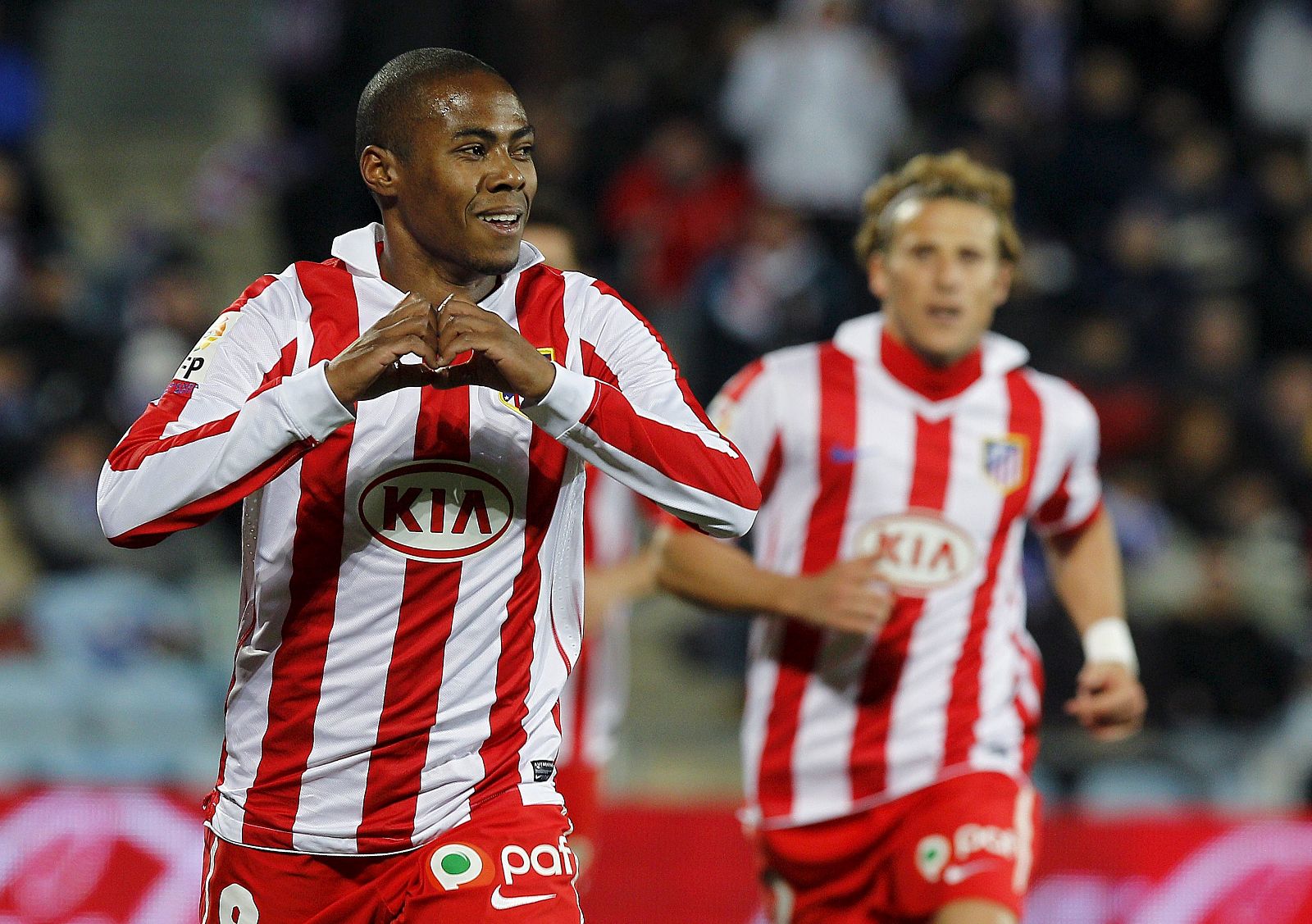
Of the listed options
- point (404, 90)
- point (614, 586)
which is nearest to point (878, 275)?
point (614, 586)

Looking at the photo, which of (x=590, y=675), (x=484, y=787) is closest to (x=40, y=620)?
(x=590, y=675)

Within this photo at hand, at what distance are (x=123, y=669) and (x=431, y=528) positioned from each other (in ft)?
16.0

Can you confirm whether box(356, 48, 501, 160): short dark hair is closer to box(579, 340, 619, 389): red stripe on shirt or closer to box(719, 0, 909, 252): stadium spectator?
box(579, 340, 619, 389): red stripe on shirt

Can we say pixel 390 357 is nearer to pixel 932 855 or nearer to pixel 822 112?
pixel 932 855

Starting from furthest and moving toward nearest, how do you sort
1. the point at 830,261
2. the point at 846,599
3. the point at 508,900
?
the point at 830,261 → the point at 846,599 → the point at 508,900

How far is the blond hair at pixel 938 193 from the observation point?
4.70m

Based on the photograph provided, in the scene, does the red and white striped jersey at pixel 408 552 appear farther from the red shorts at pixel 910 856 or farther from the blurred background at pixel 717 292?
→ the blurred background at pixel 717 292

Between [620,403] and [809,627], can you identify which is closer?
[620,403]

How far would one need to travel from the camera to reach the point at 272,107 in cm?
1188

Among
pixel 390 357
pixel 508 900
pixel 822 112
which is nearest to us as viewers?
pixel 390 357

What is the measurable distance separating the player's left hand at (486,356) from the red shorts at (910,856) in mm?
1927

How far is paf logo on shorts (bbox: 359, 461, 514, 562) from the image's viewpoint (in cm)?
317

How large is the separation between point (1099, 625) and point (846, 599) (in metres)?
0.85

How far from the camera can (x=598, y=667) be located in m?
6.18
